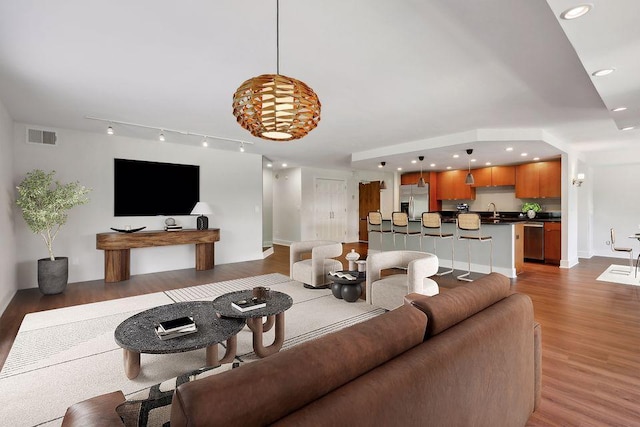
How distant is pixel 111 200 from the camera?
5.68 m

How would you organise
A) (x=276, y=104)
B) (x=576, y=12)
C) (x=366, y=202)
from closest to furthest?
(x=576, y=12), (x=276, y=104), (x=366, y=202)

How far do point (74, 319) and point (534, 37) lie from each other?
527 cm

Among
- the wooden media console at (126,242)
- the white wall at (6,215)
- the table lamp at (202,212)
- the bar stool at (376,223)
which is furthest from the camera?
the bar stool at (376,223)

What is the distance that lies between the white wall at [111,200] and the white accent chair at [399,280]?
13.9 ft

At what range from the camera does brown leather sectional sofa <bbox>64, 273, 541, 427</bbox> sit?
2.62 ft

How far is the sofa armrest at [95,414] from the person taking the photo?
107 cm

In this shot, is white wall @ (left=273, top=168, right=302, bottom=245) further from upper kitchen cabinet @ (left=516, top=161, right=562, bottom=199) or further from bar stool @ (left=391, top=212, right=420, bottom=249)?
upper kitchen cabinet @ (left=516, top=161, right=562, bottom=199)

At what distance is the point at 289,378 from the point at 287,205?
944 centimetres

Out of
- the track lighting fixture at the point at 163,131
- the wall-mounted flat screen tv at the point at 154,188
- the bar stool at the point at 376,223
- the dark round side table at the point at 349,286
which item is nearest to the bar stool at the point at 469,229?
the bar stool at the point at 376,223

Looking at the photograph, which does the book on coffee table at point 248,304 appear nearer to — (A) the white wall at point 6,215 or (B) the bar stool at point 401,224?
(A) the white wall at point 6,215

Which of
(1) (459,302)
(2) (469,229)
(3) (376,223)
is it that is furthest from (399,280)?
(3) (376,223)

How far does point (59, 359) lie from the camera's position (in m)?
2.68

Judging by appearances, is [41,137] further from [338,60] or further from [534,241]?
[534,241]

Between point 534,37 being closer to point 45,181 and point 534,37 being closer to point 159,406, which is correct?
point 159,406
